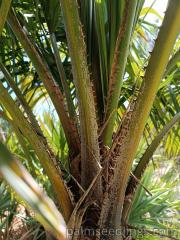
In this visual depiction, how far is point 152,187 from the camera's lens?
1.63m

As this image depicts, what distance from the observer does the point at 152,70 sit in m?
0.67

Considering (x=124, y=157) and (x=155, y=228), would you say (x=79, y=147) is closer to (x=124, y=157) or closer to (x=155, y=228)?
(x=124, y=157)

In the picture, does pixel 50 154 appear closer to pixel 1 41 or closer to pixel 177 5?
pixel 177 5

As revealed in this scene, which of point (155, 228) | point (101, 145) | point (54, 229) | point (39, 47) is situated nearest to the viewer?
point (54, 229)

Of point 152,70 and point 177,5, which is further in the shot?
→ point 152,70

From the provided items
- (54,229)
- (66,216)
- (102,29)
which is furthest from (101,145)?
(54,229)

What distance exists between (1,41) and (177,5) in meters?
0.72

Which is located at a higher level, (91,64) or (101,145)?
(91,64)

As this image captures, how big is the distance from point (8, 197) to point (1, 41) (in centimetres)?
64

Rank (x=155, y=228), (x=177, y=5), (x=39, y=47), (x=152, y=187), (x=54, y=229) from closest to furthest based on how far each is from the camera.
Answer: (x=54, y=229), (x=177, y=5), (x=39, y=47), (x=155, y=228), (x=152, y=187)

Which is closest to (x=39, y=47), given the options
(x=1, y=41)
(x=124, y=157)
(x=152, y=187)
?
(x=1, y=41)

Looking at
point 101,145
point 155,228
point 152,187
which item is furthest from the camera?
point 152,187

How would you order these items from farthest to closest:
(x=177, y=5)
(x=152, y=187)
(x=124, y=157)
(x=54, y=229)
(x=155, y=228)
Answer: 1. (x=152, y=187)
2. (x=155, y=228)
3. (x=124, y=157)
4. (x=177, y=5)
5. (x=54, y=229)

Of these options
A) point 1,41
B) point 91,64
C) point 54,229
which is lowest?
point 54,229
